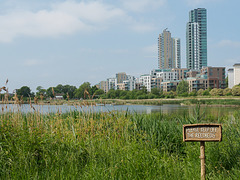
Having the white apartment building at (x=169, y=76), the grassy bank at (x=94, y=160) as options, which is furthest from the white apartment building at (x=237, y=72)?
the grassy bank at (x=94, y=160)

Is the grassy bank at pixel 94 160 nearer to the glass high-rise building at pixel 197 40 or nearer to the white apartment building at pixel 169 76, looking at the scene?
the white apartment building at pixel 169 76

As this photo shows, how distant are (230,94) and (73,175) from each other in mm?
55711

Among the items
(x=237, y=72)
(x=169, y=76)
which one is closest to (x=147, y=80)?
(x=169, y=76)

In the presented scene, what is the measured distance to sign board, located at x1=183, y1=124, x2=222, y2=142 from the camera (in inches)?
136

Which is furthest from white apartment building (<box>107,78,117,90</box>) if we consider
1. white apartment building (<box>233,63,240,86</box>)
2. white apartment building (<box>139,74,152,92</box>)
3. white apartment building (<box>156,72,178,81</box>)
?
white apartment building (<box>233,63,240,86</box>)

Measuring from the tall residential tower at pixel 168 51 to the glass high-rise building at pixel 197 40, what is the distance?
24.2 metres

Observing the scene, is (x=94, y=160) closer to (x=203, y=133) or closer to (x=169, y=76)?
(x=203, y=133)

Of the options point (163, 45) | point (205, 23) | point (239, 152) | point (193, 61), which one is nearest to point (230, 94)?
point (239, 152)

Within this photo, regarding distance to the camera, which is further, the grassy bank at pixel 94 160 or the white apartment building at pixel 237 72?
the white apartment building at pixel 237 72

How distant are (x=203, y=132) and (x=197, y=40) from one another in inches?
5223

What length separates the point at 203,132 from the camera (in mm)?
3494

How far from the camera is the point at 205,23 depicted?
12988 centimetres

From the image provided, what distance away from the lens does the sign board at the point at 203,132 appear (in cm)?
345

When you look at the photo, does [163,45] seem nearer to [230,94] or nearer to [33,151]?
[230,94]
